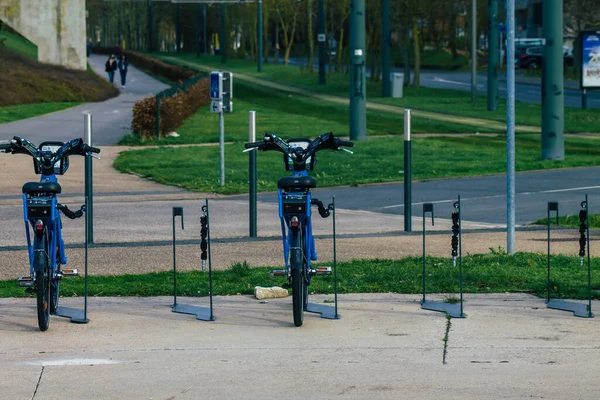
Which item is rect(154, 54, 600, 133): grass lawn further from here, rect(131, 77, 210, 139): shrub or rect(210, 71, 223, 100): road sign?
rect(210, 71, 223, 100): road sign

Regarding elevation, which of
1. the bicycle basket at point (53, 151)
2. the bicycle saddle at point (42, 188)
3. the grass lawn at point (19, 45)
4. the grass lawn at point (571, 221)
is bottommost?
the grass lawn at point (571, 221)

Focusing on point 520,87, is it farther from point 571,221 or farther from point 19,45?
point 571,221

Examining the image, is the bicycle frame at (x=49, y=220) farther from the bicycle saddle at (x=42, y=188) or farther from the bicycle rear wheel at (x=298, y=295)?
the bicycle rear wheel at (x=298, y=295)

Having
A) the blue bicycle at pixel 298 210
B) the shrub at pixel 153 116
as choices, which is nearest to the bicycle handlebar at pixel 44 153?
the blue bicycle at pixel 298 210

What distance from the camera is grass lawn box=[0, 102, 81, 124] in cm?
3953

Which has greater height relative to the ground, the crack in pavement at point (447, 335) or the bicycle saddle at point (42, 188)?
the bicycle saddle at point (42, 188)

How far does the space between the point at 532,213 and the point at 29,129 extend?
66.7ft

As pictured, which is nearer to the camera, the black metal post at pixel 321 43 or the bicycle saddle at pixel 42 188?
the bicycle saddle at pixel 42 188

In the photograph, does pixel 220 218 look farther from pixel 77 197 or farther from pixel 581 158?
pixel 581 158

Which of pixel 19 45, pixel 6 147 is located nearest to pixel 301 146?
pixel 6 147

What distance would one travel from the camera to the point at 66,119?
128ft

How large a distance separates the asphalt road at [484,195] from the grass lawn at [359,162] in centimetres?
91

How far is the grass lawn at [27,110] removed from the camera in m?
39.5

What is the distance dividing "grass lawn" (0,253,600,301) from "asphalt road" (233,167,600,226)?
4543 mm
